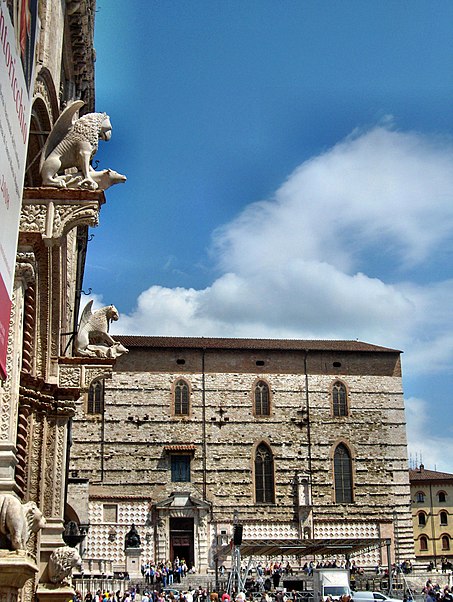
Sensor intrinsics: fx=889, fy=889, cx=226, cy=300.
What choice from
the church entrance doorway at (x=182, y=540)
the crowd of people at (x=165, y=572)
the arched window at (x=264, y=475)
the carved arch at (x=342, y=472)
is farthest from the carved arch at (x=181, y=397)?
the carved arch at (x=342, y=472)

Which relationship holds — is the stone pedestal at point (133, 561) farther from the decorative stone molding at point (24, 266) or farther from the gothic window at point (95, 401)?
the decorative stone molding at point (24, 266)

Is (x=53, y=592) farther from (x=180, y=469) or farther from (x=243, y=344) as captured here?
(x=243, y=344)

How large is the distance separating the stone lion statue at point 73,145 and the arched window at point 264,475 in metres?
37.1

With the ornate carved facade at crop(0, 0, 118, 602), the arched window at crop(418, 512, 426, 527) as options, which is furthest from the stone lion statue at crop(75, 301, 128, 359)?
the arched window at crop(418, 512, 426, 527)

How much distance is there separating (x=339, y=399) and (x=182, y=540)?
11801mm

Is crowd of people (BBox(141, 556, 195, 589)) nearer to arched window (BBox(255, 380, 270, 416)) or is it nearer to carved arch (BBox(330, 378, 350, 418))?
arched window (BBox(255, 380, 270, 416))

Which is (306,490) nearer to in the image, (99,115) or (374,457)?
(374,457)

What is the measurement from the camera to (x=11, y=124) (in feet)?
27.5

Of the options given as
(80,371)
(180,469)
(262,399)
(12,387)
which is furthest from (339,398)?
(12,387)

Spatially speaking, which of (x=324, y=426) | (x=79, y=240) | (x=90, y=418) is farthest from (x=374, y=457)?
→ (x=79, y=240)

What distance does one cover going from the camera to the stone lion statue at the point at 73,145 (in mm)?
11930

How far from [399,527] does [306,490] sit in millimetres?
5630

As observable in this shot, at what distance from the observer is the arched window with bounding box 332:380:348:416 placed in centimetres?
4978

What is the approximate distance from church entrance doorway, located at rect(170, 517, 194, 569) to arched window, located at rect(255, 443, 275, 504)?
163 inches
